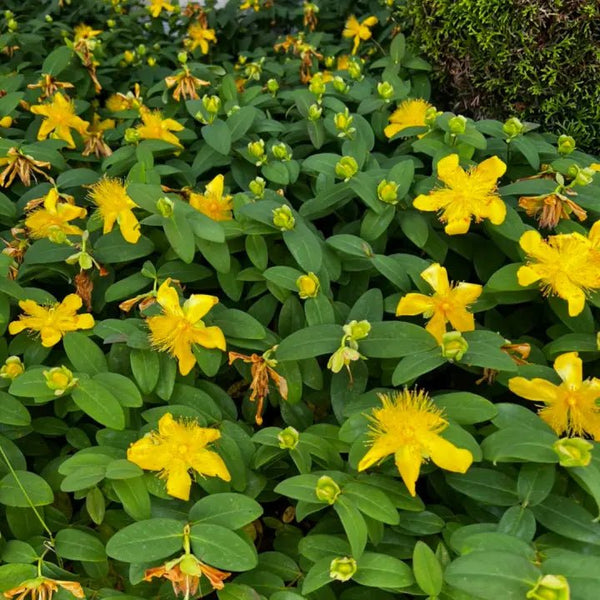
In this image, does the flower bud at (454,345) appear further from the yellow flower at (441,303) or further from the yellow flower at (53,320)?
the yellow flower at (53,320)

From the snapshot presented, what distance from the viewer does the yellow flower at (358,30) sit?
6.28ft

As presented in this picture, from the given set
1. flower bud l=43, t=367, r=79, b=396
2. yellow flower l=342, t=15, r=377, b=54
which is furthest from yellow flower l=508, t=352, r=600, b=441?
yellow flower l=342, t=15, r=377, b=54

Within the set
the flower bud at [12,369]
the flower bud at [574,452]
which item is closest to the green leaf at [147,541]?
the flower bud at [12,369]

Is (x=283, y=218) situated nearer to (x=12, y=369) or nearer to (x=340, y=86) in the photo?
(x=12, y=369)

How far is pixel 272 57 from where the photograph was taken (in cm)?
208

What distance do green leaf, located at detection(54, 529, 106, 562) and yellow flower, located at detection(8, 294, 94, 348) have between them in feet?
0.99

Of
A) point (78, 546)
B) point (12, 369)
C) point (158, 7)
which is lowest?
point (78, 546)

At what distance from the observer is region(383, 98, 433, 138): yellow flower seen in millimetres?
→ 1387

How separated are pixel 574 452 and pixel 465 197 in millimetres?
460

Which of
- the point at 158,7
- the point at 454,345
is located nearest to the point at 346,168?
the point at 454,345

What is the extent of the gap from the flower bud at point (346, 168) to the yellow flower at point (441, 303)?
0.28 metres

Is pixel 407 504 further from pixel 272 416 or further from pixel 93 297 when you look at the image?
pixel 93 297

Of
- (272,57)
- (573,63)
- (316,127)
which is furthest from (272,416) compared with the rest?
(272,57)

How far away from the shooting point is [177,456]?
0.83 metres
